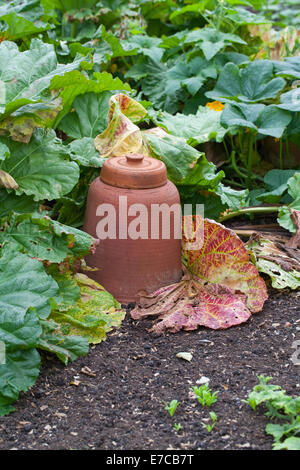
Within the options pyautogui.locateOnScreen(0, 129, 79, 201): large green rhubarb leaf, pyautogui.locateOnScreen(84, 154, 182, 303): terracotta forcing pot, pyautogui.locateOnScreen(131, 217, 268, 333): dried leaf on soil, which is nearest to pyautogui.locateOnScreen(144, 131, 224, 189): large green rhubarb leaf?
pyautogui.locateOnScreen(84, 154, 182, 303): terracotta forcing pot

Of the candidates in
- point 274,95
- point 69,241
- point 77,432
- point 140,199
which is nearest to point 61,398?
point 77,432

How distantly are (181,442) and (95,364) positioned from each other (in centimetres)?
56

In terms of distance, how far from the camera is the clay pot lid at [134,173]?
283 cm

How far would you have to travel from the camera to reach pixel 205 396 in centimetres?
214

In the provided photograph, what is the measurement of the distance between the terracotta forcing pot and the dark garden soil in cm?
21

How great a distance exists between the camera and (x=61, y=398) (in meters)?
2.21

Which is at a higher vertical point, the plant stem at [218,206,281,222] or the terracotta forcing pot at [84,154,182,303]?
the terracotta forcing pot at [84,154,182,303]

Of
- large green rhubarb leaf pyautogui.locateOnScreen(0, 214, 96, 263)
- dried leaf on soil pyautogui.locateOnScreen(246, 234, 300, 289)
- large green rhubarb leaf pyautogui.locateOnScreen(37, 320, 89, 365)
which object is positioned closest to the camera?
large green rhubarb leaf pyautogui.locateOnScreen(37, 320, 89, 365)

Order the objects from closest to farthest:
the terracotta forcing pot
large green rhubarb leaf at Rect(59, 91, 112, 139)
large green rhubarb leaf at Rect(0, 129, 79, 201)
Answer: large green rhubarb leaf at Rect(0, 129, 79, 201), the terracotta forcing pot, large green rhubarb leaf at Rect(59, 91, 112, 139)

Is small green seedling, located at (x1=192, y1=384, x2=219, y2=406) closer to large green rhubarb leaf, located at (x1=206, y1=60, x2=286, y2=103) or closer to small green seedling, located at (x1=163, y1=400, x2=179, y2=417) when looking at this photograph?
small green seedling, located at (x1=163, y1=400, x2=179, y2=417)

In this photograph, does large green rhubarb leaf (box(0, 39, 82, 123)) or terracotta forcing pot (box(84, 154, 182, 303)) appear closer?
large green rhubarb leaf (box(0, 39, 82, 123))

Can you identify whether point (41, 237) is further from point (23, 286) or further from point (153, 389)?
point (153, 389)

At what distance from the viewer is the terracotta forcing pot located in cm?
280

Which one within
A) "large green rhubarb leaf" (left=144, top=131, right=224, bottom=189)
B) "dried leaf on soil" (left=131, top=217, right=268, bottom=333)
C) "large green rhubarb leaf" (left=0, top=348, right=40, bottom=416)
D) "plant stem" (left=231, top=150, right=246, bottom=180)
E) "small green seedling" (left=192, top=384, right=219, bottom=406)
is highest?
"large green rhubarb leaf" (left=144, top=131, right=224, bottom=189)
